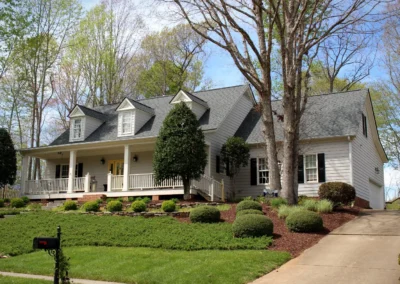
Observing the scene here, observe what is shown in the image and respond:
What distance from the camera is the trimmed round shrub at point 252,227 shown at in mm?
12000

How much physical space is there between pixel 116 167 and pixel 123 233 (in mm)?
12540

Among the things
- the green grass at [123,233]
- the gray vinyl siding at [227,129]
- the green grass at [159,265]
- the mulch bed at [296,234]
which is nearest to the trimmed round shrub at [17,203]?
the green grass at [123,233]

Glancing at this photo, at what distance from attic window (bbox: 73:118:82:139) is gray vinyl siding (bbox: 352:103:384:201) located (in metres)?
15.4

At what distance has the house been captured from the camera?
20.6m

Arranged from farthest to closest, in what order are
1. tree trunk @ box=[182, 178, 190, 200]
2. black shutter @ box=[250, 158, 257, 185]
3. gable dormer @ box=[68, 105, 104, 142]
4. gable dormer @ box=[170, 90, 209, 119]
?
gable dormer @ box=[68, 105, 104, 142] → gable dormer @ box=[170, 90, 209, 119] → black shutter @ box=[250, 158, 257, 185] → tree trunk @ box=[182, 178, 190, 200]

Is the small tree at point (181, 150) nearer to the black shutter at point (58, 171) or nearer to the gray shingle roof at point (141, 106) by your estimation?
the gray shingle roof at point (141, 106)

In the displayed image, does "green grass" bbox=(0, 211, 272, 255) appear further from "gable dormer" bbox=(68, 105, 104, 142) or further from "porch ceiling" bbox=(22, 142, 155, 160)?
"gable dormer" bbox=(68, 105, 104, 142)

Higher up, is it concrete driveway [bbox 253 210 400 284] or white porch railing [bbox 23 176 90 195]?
white porch railing [bbox 23 176 90 195]

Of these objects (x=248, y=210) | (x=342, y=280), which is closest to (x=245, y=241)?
(x=248, y=210)

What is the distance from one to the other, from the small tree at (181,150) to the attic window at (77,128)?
25.4 feet

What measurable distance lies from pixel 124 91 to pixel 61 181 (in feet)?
42.9

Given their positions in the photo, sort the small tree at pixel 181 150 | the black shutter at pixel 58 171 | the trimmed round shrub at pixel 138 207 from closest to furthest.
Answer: the trimmed round shrub at pixel 138 207 → the small tree at pixel 181 150 → the black shutter at pixel 58 171

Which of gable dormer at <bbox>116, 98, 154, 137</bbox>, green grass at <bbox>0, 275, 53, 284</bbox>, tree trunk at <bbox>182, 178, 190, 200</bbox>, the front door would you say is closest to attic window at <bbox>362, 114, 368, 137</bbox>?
tree trunk at <bbox>182, 178, 190, 200</bbox>

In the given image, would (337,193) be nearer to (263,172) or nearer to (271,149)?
(271,149)
